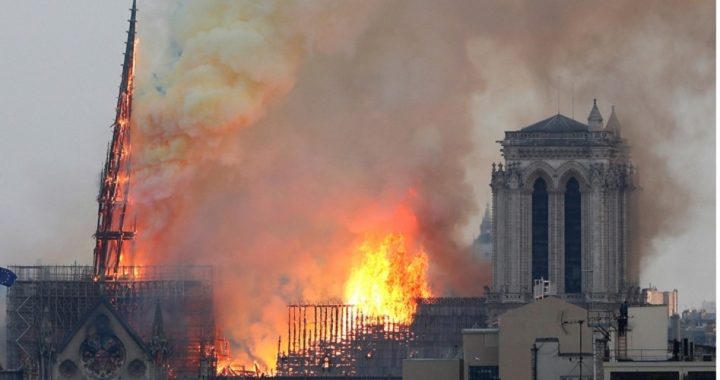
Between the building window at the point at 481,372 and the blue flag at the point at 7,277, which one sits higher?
the blue flag at the point at 7,277

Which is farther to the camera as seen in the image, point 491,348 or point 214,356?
point 214,356

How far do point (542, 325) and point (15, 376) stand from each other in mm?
53885

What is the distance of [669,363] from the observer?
4727 inches

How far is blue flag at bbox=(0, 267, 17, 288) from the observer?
18650 centimetres

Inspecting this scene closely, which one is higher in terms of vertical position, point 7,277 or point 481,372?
point 7,277

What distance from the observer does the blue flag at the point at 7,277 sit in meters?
186

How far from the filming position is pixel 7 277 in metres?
190

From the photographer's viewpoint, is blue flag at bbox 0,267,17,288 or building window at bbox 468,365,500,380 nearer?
building window at bbox 468,365,500,380

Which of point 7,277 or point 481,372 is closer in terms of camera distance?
point 481,372

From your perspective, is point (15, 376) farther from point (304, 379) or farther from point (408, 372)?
point (408, 372)

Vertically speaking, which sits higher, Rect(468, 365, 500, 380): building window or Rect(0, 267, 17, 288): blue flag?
Rect(0, 267, 17, 288): blue flag

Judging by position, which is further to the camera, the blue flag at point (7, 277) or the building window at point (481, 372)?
the blue flag at point (7, 277)

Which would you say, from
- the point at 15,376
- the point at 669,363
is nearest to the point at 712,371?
the point at 669,363

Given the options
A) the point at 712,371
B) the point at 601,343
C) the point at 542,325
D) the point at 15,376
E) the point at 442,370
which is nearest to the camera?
the point at 712,371
